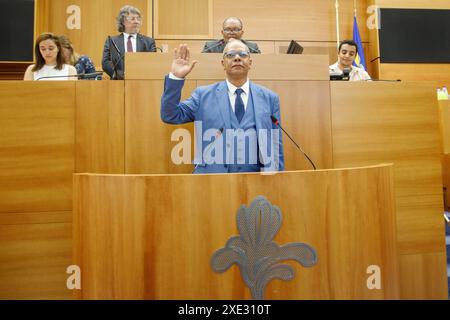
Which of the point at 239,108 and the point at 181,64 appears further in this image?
the point at 239,108

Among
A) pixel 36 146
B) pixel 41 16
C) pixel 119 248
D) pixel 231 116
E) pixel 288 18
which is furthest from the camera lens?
pixel 288 18

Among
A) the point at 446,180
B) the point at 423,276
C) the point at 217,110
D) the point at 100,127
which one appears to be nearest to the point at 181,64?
the point at 217,110

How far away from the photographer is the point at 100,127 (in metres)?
1.82

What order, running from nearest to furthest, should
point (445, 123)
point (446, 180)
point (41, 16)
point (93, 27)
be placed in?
point (445, 123) < point (446, 180) < point (41, 16) < point (93, 27)

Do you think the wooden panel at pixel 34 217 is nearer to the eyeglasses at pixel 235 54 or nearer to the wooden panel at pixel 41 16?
the eyeglasses at pixel 235 54

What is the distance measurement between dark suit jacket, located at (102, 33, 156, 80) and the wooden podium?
4.04 ft

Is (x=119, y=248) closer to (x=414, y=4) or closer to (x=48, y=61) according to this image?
(x=48, y=61)

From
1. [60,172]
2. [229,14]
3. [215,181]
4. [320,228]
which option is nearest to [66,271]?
[60,172]

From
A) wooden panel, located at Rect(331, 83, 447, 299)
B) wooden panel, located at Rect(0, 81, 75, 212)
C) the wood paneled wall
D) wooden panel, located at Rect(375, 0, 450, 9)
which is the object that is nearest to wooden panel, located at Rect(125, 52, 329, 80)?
wooden panel, located at Rect(331, 83, 447, 299)

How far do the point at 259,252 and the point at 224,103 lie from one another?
86 centimetres

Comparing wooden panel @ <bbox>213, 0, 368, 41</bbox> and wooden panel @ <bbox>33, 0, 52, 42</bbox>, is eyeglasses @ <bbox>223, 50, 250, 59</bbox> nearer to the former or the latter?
wooden panel @ <bbox>213, 0, 368, 41</bbox>

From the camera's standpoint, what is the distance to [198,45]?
170 inches

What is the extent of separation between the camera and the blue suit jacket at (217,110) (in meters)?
1.60

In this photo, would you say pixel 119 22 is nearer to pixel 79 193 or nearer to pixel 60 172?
pixel 60 172
